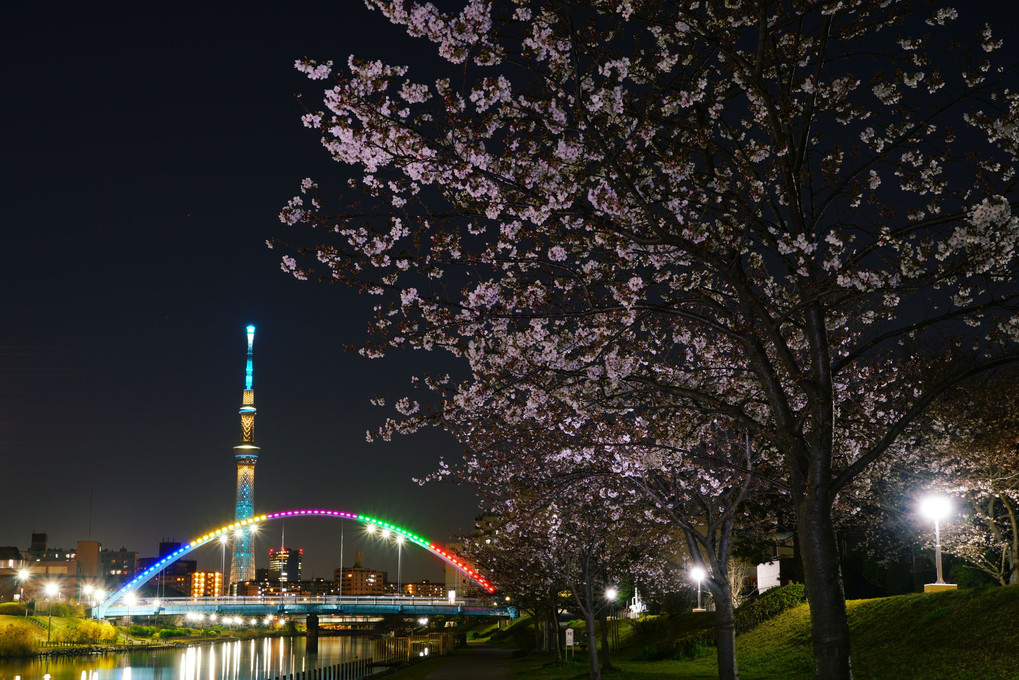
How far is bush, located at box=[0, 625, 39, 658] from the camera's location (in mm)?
72688

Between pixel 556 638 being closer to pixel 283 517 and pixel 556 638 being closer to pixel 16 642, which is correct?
pixel 16 642

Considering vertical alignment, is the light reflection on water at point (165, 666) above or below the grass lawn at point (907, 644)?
below

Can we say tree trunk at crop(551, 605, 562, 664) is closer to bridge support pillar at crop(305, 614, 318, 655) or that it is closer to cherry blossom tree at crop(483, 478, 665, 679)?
cherry blossom tree at crop(483, 478, 665, 679)

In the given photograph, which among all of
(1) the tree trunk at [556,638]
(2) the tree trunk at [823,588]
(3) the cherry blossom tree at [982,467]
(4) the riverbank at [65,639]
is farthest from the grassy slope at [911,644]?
(4) the riverbank at [65,639]

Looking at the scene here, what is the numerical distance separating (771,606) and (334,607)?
234ft

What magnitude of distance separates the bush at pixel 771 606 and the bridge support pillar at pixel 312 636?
66934 millimetres

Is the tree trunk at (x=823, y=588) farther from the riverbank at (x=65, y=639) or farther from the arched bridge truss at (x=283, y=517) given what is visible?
the arched bridge truss at (x=283, y=517)

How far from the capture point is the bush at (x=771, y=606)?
1401 inches

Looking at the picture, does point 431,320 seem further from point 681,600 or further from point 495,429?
point 681,600

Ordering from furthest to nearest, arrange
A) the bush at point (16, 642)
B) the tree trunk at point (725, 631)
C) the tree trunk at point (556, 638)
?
the bush at point (16, 642)
the tree trunk at point (556, 638)
the tree trunk at point (725, 631)

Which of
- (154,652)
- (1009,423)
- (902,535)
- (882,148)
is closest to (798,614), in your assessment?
(902,535)

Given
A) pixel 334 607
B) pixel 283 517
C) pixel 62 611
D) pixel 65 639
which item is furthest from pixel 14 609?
pixel 283 517

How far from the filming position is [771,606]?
36125 mm

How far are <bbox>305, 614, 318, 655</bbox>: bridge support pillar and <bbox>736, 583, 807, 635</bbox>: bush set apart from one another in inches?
2635
